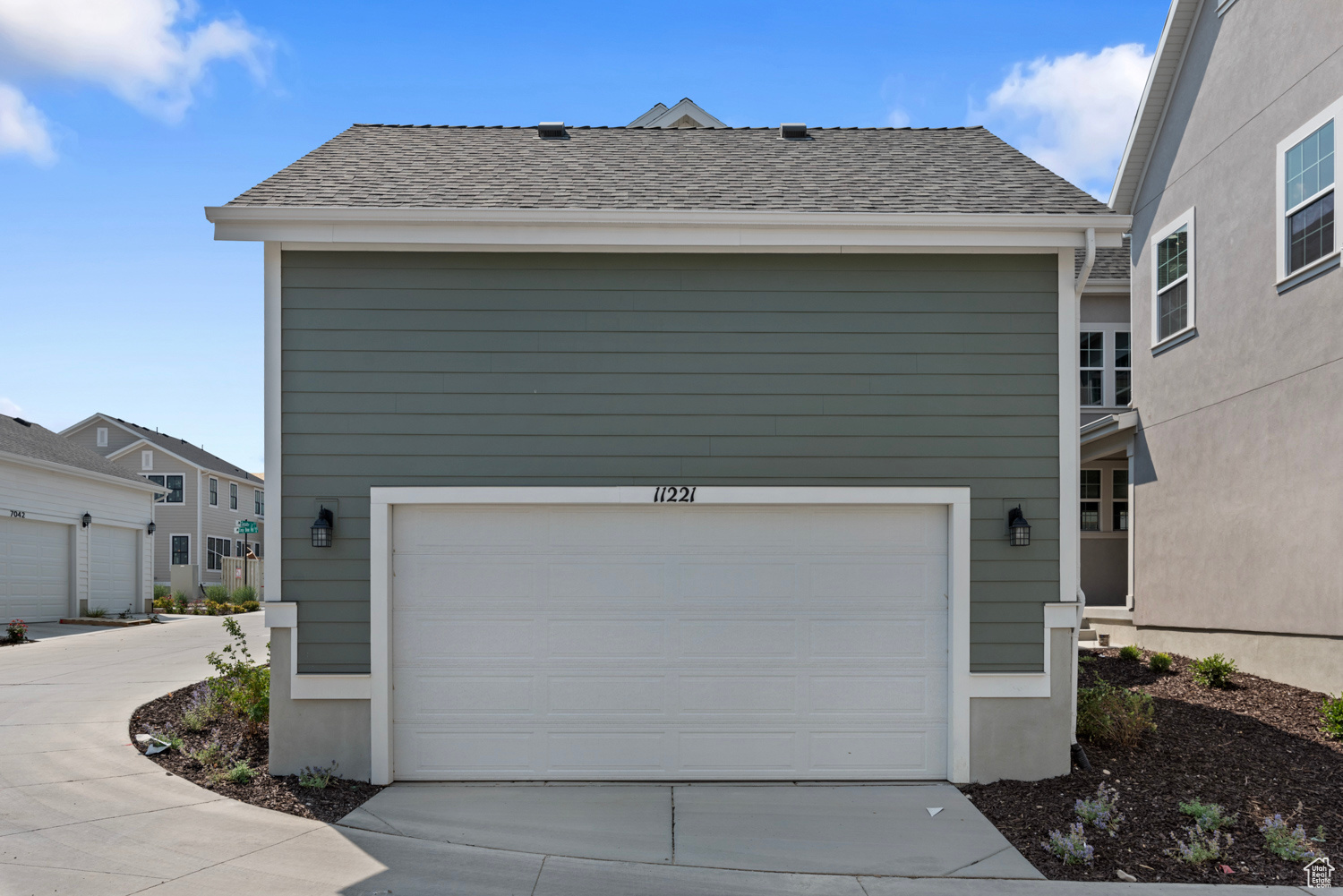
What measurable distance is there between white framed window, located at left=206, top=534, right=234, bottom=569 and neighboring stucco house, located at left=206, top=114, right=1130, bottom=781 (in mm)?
29498

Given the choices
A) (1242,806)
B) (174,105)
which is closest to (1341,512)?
(1242,806)

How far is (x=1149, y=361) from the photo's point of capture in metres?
12.4

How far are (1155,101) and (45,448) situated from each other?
22801 mm

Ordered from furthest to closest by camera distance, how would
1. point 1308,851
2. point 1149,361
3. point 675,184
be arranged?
point 1149,361 < point 675,184 < point 1308,851

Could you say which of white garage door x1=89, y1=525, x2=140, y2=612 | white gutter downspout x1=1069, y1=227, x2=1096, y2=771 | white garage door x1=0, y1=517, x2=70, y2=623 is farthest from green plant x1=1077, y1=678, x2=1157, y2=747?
white garage door x1=89, y1=525, x2=140, y2=612

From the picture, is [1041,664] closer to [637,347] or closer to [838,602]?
[838,602]

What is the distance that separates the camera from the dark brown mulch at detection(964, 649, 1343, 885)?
17.1 ft

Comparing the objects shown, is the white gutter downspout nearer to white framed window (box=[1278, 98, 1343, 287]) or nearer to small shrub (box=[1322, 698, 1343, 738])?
small shrub (box=[1322, 698, 1343, 738])

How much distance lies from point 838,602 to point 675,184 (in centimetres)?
379

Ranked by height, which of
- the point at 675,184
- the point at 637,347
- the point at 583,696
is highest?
the point at 675,184

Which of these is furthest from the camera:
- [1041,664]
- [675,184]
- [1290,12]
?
[1290,12]

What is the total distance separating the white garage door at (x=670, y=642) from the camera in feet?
22.2

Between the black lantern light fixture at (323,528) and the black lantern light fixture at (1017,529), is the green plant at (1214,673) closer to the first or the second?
the black lantern light fixture at (1017,529)

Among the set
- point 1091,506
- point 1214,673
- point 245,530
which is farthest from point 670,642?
point 245,530
